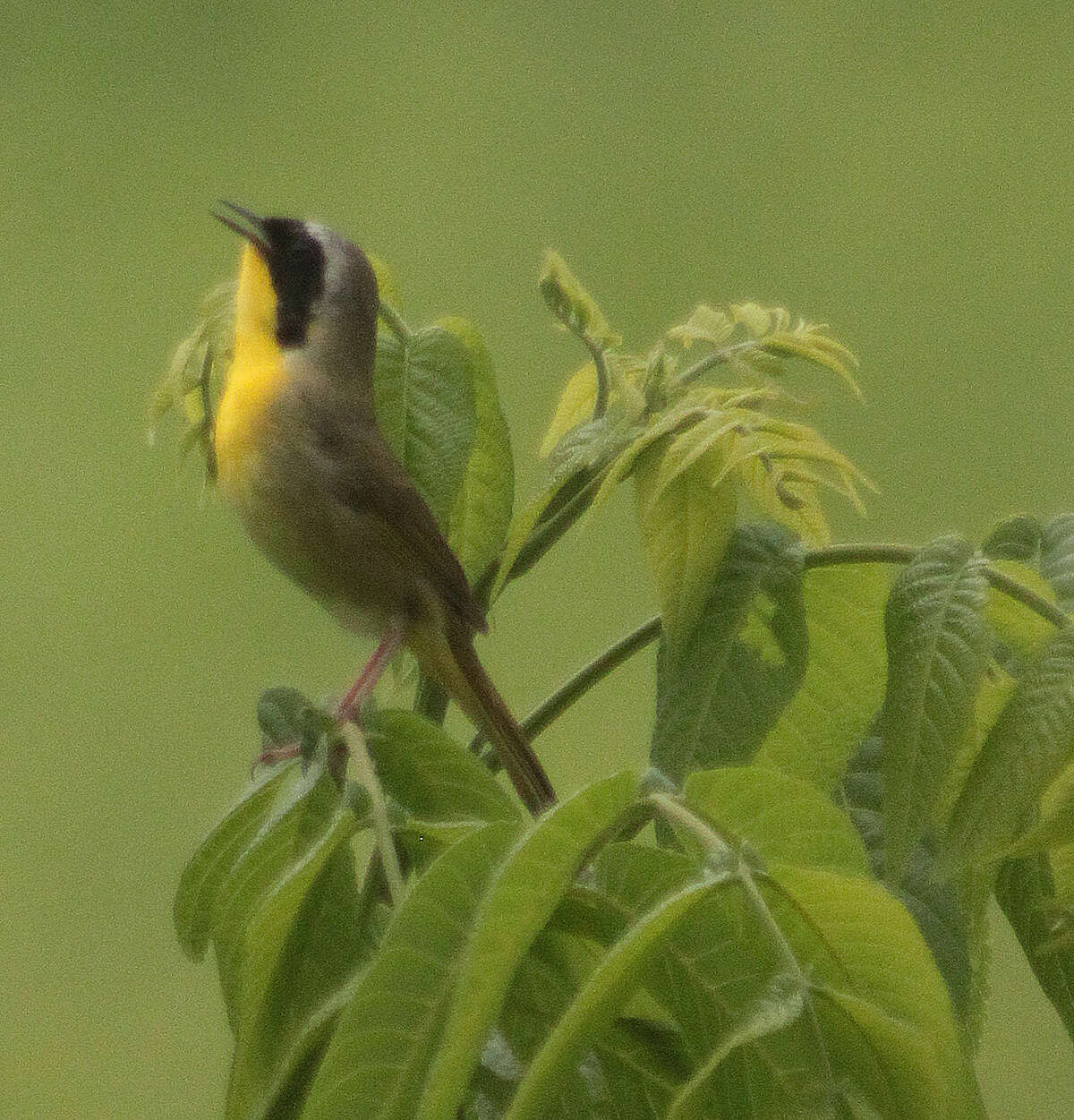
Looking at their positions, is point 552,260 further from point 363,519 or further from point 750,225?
point 750,225

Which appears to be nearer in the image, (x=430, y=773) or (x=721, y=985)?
(x=721, y=985)

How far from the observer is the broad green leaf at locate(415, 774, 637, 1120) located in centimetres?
37

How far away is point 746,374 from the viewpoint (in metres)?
0.67

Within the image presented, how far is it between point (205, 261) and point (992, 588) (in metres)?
2.18

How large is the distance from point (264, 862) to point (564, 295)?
0.86 feet

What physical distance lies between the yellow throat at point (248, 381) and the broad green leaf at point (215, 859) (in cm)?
43

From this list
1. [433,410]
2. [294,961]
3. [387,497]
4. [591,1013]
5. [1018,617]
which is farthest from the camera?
[387,497]

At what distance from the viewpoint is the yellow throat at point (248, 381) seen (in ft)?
3.13

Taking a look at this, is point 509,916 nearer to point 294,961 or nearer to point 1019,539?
point 294,961

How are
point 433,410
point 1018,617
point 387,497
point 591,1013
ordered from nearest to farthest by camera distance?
point 591,1013
point 1018,617
point 433,410
point 387,497

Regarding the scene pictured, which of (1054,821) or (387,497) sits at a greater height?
(387,497)

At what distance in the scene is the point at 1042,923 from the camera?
1.80 ft

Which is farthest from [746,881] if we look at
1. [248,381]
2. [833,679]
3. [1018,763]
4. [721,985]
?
[248,381]

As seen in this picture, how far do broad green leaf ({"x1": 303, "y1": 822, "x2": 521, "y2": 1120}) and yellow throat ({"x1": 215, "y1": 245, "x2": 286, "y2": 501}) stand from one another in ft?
1.88
